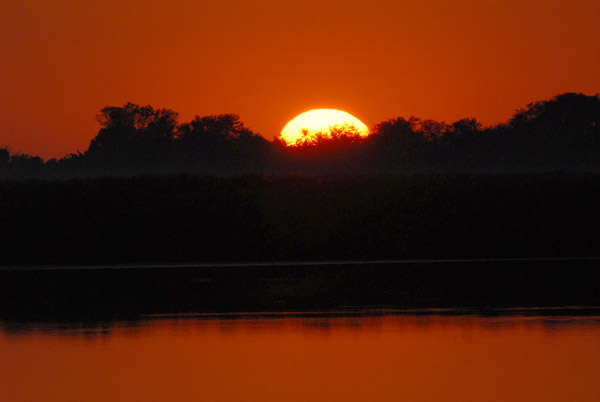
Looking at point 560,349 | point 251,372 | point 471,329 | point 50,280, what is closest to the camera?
point 251,372

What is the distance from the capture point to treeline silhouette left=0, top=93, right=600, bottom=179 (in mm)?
95188

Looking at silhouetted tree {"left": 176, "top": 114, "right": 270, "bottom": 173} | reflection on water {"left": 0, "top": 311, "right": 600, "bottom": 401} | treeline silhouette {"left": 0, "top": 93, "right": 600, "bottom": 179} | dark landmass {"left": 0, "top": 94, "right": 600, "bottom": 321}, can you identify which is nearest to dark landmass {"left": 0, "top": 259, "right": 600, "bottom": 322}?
dark landmass {"left": 0, "top": 94, "right": 600, "bottom": 321}

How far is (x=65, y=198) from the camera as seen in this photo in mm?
44438

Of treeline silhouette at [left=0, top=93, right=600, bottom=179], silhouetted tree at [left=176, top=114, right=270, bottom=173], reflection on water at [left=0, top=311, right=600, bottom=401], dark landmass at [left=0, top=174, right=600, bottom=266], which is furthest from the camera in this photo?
silhouetted tree at [left=176, top=114, right=270, bottom=173]

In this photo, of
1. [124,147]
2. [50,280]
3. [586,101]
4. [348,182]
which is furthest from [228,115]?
[50,280]

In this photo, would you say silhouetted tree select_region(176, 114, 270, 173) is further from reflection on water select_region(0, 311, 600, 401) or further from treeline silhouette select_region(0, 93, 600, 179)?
reflection on water select_region(0, 311, 600, 401)

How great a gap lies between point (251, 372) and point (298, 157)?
8679 cm

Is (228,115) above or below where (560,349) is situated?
above

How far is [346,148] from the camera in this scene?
98.6 metres

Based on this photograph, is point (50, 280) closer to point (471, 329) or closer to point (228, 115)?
point (471, 329)

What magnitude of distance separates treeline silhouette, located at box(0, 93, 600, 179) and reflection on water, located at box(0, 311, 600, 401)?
7233cm

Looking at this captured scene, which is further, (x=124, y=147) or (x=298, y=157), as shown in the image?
(x=124, y=147)

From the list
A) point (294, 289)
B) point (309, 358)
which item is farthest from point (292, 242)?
point (309, 358)

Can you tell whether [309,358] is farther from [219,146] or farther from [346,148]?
[219,146]
